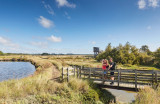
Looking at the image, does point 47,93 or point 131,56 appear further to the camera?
point 131,56

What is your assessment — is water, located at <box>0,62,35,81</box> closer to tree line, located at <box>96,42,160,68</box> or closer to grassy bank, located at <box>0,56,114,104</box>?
grassy bank, located at <box>0,56,114,104</box>

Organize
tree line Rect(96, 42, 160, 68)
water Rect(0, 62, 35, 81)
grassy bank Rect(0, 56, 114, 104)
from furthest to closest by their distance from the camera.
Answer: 1. tree line Rect(96, 42, 160, 68)
2. water Rect(0, 62, 35, 81)
3. grassy bank Rect(0, 56, 114, 104)

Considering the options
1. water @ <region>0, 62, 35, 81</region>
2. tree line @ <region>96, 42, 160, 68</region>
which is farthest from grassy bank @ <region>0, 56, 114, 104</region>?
tree line @ <region>96, 42, 160, 68</region>

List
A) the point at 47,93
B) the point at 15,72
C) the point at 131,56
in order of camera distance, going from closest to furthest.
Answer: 1. the point at 47,93
2. the point at 15,72
3. the point at 131,56

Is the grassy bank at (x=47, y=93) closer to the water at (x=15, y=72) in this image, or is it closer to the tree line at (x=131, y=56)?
the water at (x=15, y=72)

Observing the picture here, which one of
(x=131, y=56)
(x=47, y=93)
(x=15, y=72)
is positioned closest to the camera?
(x=47, y=93)

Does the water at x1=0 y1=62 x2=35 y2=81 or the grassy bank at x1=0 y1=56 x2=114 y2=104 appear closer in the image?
the grassy bank at x1=0 y1=56 x2=114 y2=104

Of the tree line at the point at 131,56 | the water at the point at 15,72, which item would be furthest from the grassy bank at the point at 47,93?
the tree line at the point at 131,56

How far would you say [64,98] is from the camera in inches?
281

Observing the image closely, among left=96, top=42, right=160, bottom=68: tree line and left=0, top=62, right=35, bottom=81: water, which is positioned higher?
left=96, top=42, right=160, bottom=68: tree line

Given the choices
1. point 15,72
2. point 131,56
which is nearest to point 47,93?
point 15,72

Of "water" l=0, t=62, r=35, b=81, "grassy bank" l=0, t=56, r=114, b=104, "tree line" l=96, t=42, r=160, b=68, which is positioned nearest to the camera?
"grassy bank" l=0, t=56, r=114, b=104

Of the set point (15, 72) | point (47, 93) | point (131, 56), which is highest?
point (131, 56)

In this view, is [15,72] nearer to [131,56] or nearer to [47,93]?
[47,93]
